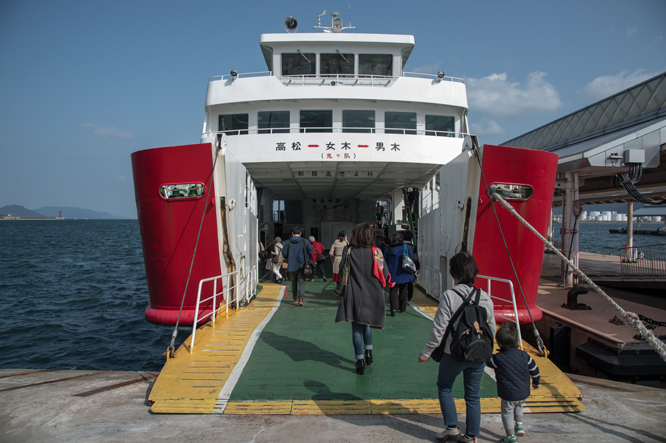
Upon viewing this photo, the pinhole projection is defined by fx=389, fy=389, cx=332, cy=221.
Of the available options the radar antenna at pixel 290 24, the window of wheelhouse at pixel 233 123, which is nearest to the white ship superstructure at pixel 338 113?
the window of wheelhouse at pixel 233 123

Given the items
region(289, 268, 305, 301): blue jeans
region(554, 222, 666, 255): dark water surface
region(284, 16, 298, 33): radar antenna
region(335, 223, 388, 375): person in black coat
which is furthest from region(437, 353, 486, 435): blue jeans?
region(554, 222, 666, 255): dark water surface

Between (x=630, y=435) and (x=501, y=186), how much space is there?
376 cm

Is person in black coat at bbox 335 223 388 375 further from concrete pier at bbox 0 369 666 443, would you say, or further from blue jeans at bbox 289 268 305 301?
blue jeans at bbox 289 268 305 301

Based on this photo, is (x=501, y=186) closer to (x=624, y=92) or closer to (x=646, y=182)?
(x=646, y=182)

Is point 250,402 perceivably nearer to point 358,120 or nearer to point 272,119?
point 272,119

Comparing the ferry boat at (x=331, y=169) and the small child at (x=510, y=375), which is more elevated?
the ferry boat at (x=331, y=169)

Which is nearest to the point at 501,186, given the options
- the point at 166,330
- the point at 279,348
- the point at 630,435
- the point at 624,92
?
the point at 630,435

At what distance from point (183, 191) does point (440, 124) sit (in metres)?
7.27

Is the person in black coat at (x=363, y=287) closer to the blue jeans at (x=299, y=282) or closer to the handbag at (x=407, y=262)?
the handbag at (x=407, y=262)

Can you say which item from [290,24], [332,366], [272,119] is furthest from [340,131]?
[332,366]

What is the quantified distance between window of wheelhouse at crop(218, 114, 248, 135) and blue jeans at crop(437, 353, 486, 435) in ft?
29.3

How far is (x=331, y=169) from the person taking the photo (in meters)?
10.9

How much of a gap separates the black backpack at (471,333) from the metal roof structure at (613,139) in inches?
327

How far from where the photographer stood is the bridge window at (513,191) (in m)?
6.16
